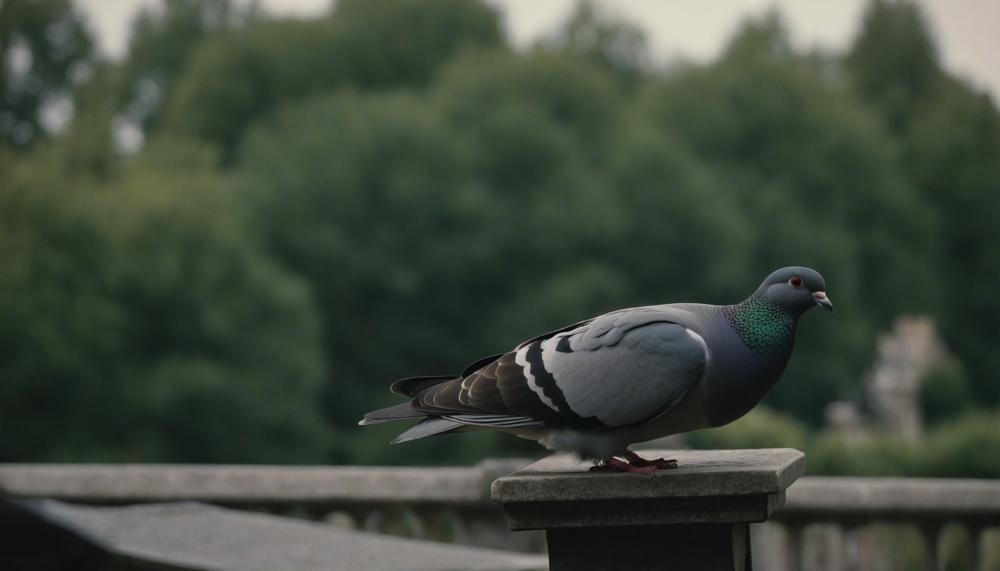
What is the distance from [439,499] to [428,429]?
3136 mm

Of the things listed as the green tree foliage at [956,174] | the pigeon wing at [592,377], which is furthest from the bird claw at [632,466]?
the green tree foliage at [956,174]

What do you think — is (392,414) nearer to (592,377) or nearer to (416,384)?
(416,384)

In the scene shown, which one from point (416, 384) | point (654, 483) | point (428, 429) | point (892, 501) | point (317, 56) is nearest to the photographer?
point (654, 483)

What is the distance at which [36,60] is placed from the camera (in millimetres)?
37719

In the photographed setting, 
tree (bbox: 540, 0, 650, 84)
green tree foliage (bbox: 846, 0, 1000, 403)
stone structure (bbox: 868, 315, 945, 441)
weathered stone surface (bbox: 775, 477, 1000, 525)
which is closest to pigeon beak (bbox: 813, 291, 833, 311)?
weathered stone surface (bbox: 775, 477, 1000, 525)

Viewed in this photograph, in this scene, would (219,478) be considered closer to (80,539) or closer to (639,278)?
(80,539)

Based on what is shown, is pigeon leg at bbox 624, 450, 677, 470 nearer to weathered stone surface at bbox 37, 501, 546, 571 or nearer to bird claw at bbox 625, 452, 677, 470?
bird claw at bbox 625, 452, 677, 470

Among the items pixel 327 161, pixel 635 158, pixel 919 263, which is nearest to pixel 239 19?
pixel 327 161

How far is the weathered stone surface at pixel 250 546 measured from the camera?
4598 mm

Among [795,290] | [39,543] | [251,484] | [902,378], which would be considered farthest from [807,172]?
[39,543]

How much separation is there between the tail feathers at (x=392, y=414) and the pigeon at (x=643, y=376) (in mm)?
77

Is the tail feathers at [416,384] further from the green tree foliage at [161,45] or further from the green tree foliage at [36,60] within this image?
the green tree foliage at [161,45]

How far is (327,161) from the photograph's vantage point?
35.8 m

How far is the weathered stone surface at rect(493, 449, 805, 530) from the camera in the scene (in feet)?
11.4
